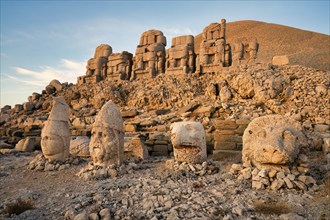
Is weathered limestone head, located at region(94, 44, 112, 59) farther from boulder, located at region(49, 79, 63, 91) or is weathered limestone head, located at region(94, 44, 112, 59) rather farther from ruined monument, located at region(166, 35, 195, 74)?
ruined monument, located at region(166, 35, 195, 74)

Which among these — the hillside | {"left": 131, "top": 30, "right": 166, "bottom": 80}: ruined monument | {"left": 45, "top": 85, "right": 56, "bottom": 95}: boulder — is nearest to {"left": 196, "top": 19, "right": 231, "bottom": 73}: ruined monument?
{"left": 131, "top": 30, "right": 166, "bottom": 80}: ruined monument

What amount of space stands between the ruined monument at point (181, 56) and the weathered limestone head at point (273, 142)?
36.2 ft

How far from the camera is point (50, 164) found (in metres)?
7.02

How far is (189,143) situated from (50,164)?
4.11 meters

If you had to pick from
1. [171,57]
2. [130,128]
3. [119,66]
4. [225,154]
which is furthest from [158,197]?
[119,66]

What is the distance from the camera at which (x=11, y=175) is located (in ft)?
21.9

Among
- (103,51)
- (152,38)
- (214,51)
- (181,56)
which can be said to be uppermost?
(152,38)

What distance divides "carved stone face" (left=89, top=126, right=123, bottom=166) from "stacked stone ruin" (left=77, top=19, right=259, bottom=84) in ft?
34.8

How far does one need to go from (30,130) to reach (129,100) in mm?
6296

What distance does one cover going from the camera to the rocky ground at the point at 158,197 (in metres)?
3.70

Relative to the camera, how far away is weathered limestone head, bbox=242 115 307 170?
16.6 feet

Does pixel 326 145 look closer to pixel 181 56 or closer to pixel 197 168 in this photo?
pixel 197 168

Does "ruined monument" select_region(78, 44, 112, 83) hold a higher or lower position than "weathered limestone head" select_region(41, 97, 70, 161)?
higher

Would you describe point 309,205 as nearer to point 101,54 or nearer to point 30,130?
point 30,130
